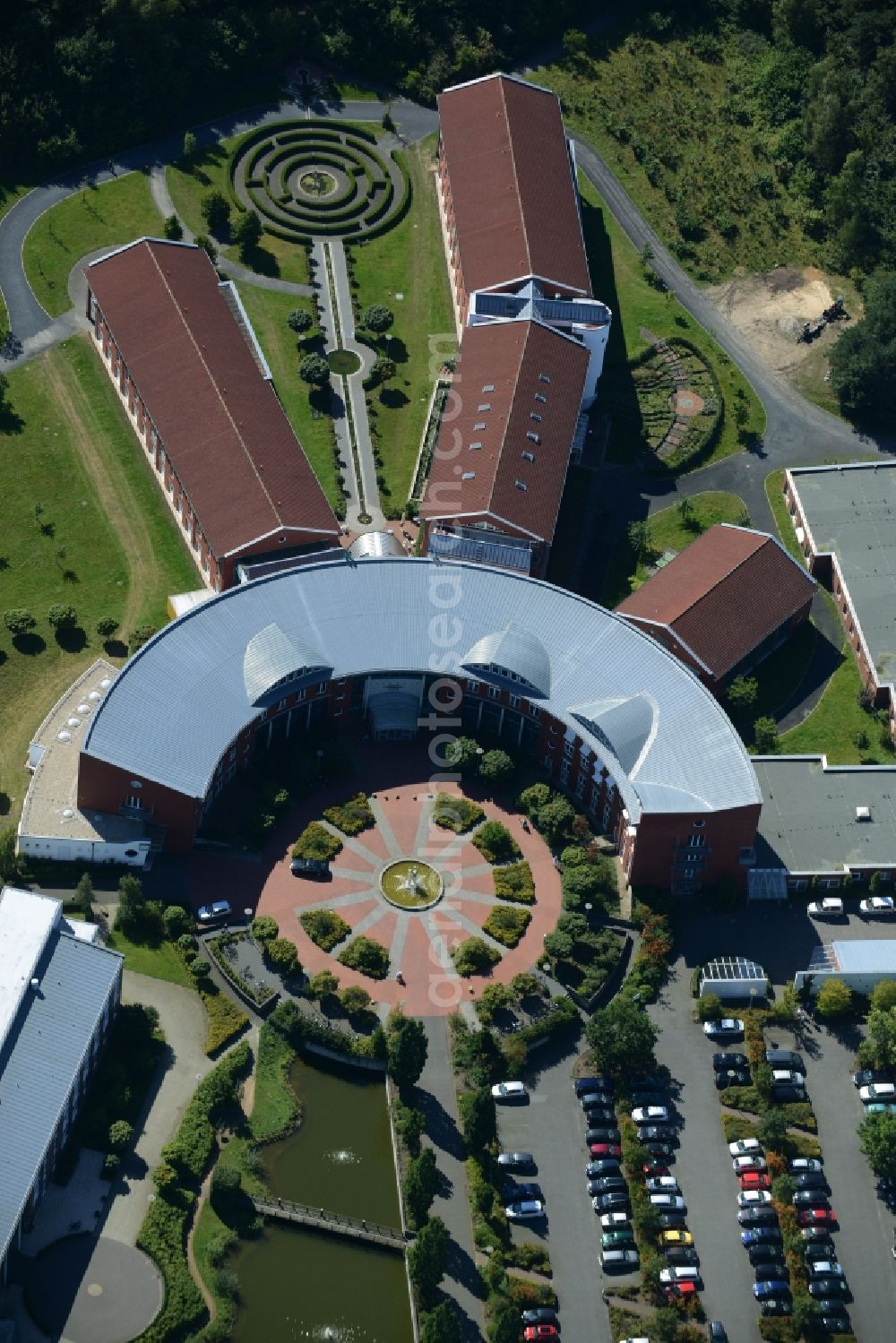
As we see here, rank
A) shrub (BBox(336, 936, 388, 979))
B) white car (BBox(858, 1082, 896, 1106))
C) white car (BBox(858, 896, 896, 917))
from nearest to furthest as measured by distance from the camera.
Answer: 1. white car (BBox(858, 1082, 896, 1106))
2. shrub (BBox(336, 936, 388, 979))
3. white car (BBox(858, 896, 896, 917))

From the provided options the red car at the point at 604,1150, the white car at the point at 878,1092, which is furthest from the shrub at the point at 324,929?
the white car at the point at 878,1092

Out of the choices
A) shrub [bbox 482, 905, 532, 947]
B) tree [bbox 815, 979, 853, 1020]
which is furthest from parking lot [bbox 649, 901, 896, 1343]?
shrub [bbox 482, 905, 532, 947]

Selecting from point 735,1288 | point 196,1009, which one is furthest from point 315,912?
point 735,1288

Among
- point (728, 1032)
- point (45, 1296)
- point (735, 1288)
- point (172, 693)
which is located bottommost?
point (45, 1296)

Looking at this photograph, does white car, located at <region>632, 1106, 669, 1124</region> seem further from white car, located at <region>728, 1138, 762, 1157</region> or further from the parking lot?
white car, located at <region>728, 1138, 762, 1157</region>

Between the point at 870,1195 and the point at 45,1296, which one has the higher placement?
the point at 870,1195

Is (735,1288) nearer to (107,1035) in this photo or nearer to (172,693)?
(107,1035)
